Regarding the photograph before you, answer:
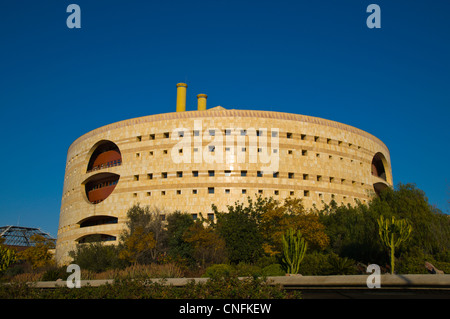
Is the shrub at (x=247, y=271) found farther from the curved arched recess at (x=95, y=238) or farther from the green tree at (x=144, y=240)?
the curved arched recess at (x=95, y=238)

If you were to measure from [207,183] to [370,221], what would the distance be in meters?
15.9

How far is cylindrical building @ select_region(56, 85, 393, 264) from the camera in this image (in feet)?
124

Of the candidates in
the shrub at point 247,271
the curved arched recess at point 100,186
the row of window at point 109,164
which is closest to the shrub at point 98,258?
the curved arched recess at point 100,186

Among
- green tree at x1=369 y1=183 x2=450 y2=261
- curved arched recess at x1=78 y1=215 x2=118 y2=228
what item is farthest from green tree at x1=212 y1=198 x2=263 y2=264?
curved arched recess at x1=78 y1=215 x2=118 y2=228

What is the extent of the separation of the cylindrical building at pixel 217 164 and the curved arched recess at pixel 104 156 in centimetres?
26

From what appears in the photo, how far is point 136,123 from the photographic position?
42.2 m

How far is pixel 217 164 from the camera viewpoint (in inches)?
1494

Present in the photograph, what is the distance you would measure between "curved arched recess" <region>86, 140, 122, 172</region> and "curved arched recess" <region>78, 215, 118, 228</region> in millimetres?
5629

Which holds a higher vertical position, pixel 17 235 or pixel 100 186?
pixel 100 186

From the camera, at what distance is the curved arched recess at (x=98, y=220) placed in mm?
43922

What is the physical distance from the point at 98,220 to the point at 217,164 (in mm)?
17253

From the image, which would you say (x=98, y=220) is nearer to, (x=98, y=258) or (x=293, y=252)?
(x=98, y=258)

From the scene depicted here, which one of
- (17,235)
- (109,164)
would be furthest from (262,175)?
(17,235)
